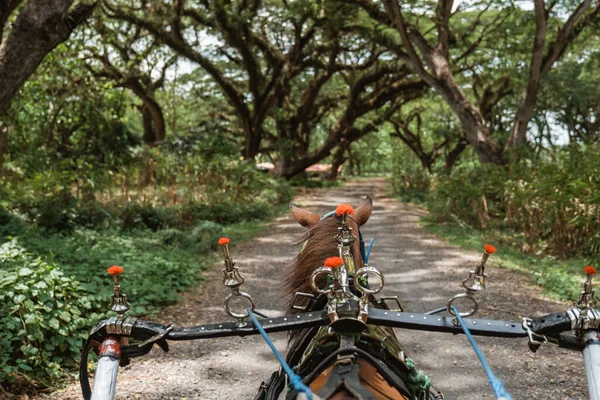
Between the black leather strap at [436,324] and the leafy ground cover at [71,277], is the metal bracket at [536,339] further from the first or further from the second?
the leafy ground cover at [71,277]

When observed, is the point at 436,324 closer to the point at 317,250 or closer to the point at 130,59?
the point at 317,250

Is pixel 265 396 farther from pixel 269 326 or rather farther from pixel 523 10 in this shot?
pixel 523 10

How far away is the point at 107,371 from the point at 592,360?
1578 millimetres

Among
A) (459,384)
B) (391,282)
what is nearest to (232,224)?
(391,282)

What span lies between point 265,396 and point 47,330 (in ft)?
8.08

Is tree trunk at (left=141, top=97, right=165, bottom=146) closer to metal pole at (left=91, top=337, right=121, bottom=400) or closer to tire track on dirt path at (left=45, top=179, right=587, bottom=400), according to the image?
tire track on dirt path at (left=45, top=179, right=587, bottom=400)

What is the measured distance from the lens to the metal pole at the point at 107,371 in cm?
161

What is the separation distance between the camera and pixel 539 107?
22422 mm

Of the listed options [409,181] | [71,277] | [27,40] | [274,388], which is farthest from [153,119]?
[274,388]

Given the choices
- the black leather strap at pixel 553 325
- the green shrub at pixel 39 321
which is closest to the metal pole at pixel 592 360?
the black leather strap at pixel 553 325

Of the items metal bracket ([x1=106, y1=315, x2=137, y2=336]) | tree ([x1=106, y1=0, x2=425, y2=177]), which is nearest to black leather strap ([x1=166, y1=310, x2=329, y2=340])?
metal bracket ([x1=106, y1=315, x2=137, y2=336])

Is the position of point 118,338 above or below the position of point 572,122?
below

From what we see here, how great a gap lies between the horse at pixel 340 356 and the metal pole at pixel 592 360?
0.51m

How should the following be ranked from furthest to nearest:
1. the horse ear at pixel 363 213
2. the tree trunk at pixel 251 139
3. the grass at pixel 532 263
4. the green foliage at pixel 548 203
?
the tree trunk at pixel 251 139 < the green foliage at pixel 548 203 < the grass at pixel 532 263 < the horse ear at pixel 363 213
